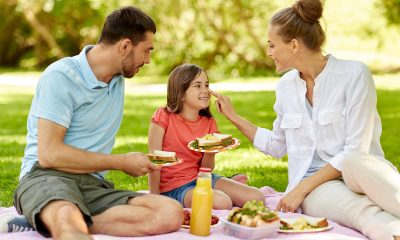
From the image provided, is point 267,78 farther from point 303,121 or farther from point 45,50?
point 303,121

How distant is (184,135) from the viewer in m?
4.66

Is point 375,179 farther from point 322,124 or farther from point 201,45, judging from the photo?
point 201,45

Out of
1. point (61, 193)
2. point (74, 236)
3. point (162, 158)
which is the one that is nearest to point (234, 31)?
point (162, 158)

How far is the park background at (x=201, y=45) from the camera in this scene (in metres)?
11.6

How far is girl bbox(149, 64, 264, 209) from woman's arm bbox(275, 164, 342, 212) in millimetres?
403

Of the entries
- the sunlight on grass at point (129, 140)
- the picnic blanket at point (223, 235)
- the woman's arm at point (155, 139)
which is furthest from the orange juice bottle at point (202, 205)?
the sunlight on grass at point (129, 140)

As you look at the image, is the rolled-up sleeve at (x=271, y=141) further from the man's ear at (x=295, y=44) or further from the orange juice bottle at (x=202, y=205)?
the orange juice bottle at (x=202, y=205)

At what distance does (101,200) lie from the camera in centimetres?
375

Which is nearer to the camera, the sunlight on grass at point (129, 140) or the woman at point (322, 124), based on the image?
the woman at point (322, 124)

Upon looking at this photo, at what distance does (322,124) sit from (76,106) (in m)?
1.32

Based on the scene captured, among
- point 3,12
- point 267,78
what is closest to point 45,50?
point 3,12

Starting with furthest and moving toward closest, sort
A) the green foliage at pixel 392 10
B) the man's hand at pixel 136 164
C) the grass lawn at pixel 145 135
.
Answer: the green foliage at pixel 392 10, the grass lawn at pixel 145 135, the man's hand at pixel 136 164

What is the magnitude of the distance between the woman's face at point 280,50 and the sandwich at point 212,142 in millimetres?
534

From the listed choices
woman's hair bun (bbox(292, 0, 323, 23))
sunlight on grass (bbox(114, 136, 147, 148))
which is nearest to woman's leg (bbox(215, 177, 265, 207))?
woman's hair bun (bbox(292, 0, 323, 23))
